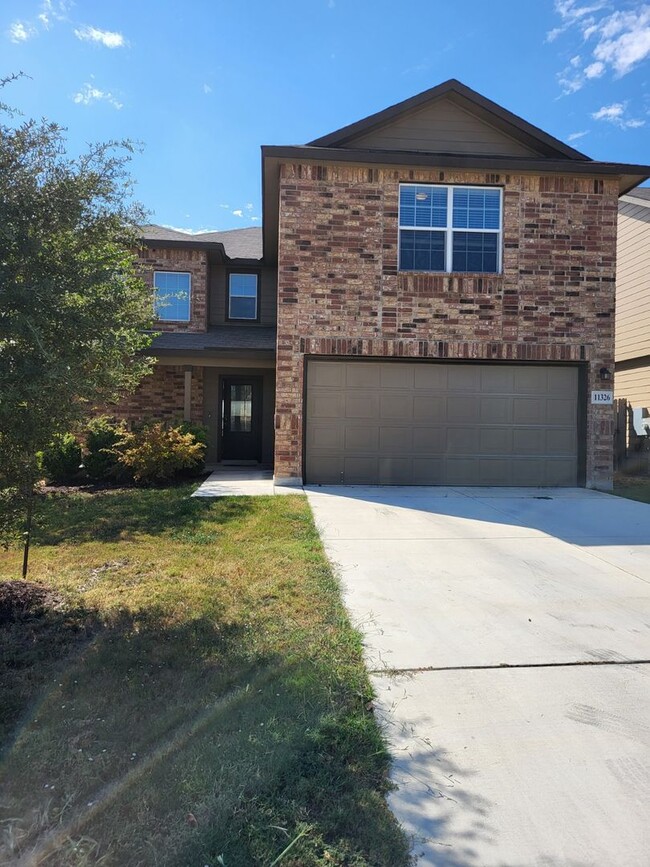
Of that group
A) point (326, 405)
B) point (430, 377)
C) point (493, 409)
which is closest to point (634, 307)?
point (493, 409)

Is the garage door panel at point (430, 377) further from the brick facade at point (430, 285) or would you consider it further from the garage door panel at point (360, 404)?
the garage door panel at point (360, 404)

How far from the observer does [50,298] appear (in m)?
3.66

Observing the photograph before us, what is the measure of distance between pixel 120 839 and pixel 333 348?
8.66 m

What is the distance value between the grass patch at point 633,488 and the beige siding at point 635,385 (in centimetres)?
261

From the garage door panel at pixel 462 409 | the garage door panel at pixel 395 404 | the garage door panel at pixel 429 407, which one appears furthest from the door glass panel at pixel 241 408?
the garage door panel at pixel 462 409

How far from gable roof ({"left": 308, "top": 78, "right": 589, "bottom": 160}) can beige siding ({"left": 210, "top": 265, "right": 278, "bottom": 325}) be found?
523 cm

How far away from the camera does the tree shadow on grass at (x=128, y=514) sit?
6938mm

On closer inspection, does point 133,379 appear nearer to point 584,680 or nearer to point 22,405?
point 22,405

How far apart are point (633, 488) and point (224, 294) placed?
10.7 metres

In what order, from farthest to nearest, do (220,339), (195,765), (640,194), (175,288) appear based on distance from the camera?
1. (640,194)
2. (175,288)
3. (220,339)
4. (195,765)

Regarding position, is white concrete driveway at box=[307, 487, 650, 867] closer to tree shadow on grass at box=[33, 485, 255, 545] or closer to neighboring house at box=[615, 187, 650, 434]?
tree shadow on grass at box=[33, 485, 255, 545]

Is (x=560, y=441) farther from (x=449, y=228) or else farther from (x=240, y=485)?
(x=240, y=485)

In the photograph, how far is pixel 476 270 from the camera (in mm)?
10461

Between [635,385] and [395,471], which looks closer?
[395,471]
